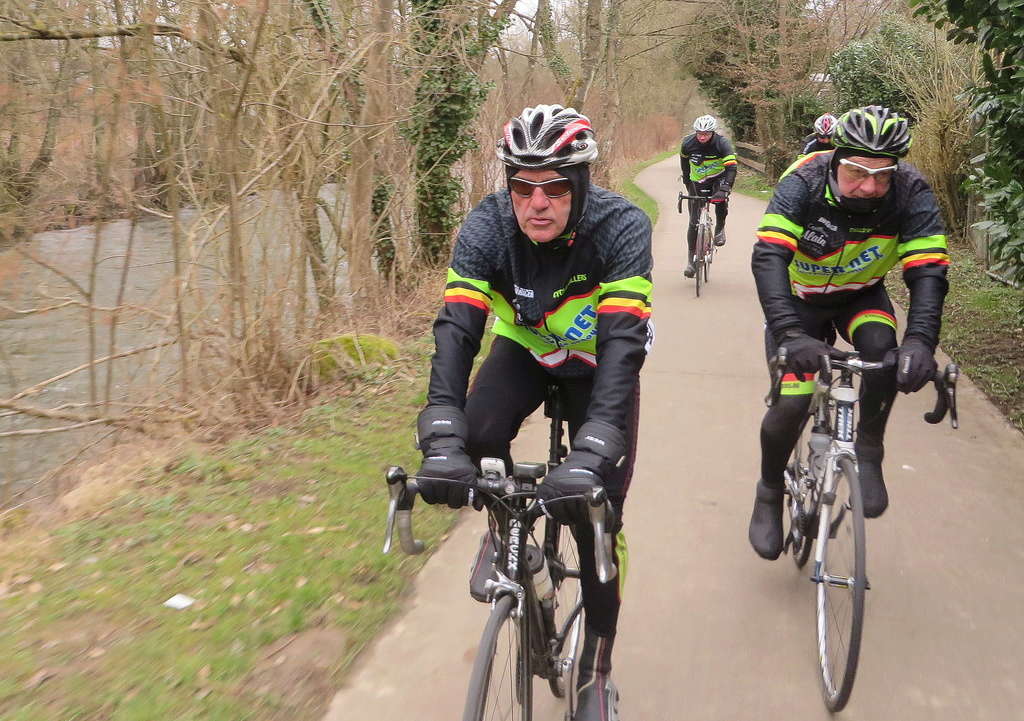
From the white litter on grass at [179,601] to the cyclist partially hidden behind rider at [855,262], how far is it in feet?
8.79

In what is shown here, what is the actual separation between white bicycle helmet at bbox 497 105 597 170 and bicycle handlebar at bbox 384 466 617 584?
2.91 feet

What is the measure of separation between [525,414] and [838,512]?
1256mm

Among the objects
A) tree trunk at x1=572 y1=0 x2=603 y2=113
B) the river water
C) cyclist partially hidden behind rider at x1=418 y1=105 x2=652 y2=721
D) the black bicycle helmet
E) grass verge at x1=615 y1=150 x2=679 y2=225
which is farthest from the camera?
grass verge at x1=615 y1=150 x2=679 y2=225

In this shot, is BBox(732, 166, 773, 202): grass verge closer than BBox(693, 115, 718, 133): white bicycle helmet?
No

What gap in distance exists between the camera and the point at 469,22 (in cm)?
1098

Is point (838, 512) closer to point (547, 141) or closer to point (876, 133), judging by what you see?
point (876, 133)

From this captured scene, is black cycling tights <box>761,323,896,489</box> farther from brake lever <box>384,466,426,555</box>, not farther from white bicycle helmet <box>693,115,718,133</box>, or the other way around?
white bicycle helmet <box>693,115,718,133</box>

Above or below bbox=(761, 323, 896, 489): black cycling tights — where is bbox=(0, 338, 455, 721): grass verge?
below

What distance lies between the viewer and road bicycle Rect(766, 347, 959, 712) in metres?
3.08

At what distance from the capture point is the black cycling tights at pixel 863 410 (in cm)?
362

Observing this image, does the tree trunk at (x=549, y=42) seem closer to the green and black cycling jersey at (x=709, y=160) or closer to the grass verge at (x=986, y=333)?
the green and black cycling jersey at (x=709, y=160)

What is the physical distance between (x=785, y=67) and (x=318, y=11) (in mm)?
19869

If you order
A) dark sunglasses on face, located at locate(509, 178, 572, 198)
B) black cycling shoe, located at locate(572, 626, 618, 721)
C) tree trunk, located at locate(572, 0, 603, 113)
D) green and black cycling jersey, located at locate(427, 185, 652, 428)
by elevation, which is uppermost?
tree trunk, located at locate(572, 0, 603, 113)

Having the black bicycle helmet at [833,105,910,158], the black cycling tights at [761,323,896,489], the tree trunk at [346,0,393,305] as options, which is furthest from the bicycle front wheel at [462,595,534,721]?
the tree trunk at [346,0,393,305]
